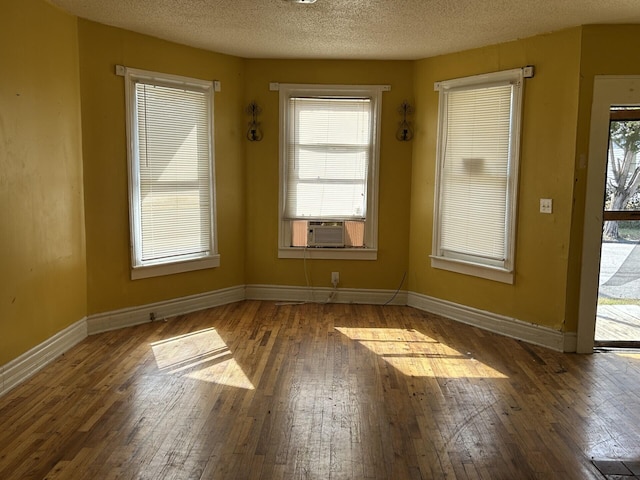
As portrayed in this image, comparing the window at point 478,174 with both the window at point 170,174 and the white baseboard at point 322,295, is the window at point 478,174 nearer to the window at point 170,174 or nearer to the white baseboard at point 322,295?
the white baseboard at point 322,295

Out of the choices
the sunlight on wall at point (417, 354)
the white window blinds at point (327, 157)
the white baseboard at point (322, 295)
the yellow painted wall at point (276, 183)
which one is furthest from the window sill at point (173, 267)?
the sunlight on wall at point (417, 354)

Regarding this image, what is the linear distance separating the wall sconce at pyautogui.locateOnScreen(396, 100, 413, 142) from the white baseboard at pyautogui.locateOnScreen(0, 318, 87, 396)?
3.45m

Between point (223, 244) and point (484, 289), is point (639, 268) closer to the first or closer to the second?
point (484, 289)

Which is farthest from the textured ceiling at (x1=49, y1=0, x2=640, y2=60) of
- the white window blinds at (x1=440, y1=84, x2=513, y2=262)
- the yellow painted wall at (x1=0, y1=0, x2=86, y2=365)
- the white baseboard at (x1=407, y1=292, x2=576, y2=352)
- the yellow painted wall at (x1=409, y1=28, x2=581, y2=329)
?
the white baseboard at (x1=407, y1=292, x2=576, y2=352)

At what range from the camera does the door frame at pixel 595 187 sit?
4114 millimetres

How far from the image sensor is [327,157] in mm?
5750

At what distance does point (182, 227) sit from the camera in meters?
5.30

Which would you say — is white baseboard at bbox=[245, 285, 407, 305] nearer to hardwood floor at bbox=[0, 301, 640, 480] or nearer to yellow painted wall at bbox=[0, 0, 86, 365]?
hardwood floor at bbox=[0, 301, 640, 480]

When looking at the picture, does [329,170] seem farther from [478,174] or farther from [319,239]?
[478,174]

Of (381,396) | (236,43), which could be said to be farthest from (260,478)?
(236,43)

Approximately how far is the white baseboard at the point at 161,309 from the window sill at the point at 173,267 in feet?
0.91

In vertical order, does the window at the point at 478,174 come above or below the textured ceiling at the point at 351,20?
below

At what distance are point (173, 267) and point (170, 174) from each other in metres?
0.87

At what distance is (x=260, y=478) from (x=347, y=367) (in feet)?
5.02
